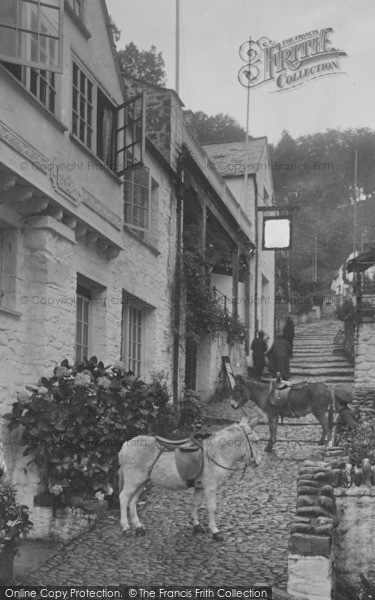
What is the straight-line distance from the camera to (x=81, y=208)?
1011 cm

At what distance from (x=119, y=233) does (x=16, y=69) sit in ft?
11.5

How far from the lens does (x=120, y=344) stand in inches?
491

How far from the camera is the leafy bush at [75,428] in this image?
870cm

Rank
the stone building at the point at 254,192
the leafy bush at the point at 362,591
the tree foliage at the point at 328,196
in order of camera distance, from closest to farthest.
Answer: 1. the leafy bush at the point at 362,591
2. the stone building at the point at 254,192
3. the tree foliage at the point at 328,196

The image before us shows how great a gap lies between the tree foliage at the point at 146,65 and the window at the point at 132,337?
39.7 feet

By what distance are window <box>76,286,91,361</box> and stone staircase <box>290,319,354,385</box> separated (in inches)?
481

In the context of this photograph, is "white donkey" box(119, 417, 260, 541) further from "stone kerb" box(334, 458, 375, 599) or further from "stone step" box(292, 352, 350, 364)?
"stone step" box(292, 352, 350, 364)

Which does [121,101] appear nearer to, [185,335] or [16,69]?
[16,69]

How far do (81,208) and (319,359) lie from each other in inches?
733

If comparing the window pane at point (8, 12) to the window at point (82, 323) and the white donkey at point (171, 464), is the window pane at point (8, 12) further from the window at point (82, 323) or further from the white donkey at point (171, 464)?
the white donkey at point (171, 464)

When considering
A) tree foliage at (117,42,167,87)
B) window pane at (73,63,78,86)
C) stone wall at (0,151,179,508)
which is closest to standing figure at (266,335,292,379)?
tree foliage at (117,42,167,87)

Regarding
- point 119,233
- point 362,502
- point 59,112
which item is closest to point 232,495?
point 362,502

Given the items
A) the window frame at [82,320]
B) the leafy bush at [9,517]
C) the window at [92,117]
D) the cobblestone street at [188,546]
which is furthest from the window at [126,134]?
the leafy bush at [9,517]

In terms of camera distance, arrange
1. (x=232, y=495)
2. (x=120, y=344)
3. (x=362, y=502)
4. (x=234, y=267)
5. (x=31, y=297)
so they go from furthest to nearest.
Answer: (x=234, y=267) → (x=120, y=344) → (x=232, y=495) → (x=31, y=297) → (x=362, y=502)
